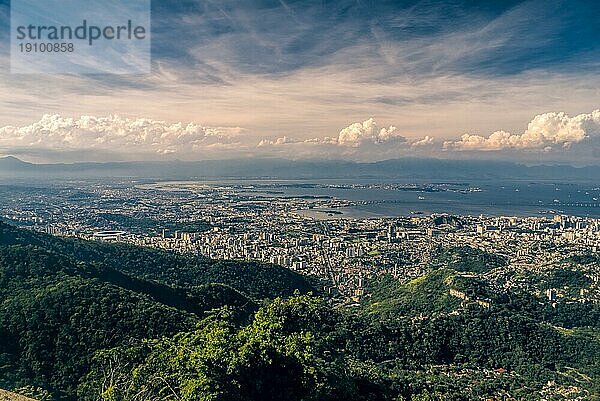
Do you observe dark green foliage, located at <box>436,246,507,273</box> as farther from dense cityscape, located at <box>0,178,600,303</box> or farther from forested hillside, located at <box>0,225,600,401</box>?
forested hillside, located at <box>0,225,600,401</box>

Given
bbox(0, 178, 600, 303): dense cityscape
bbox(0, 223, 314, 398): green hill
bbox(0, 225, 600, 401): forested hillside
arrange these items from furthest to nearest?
1. bbox(0, 178, 600, 303): dense cityscape
2. bbox(0, 223, 314, 398): green hill
3. bbox(0, 225, 600, 401): forested hillside

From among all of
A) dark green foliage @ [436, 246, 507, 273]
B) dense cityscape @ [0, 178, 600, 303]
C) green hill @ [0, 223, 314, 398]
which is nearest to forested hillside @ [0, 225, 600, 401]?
green hill @ [0, 223, 314, 398]

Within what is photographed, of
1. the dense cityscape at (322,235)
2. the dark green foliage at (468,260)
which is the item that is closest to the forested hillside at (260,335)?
the dark green foliage at (468,260)

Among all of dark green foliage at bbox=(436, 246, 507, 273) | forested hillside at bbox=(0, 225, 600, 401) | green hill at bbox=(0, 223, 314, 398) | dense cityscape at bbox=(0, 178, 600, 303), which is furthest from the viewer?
dense cityscape at bbox=(0, 178, 600, 303)

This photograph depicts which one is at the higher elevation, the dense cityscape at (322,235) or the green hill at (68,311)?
the green hill at (68,311)

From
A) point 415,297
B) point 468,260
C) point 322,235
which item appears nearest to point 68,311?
point 415,297

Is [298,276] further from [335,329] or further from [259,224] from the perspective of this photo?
[259,224]

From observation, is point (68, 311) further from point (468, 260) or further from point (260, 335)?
point (468, 260)

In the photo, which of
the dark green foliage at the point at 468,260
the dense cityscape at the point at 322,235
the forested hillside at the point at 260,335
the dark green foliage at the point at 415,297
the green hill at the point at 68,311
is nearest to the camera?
the forested hillside at the point at 260,335

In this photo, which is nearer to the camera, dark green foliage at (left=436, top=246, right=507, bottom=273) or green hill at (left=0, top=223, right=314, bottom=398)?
green hill at (left=0, top=223, right=314, bottom=398)

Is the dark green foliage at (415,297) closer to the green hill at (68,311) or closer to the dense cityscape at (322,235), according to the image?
the dense cityscape at (322,235)
